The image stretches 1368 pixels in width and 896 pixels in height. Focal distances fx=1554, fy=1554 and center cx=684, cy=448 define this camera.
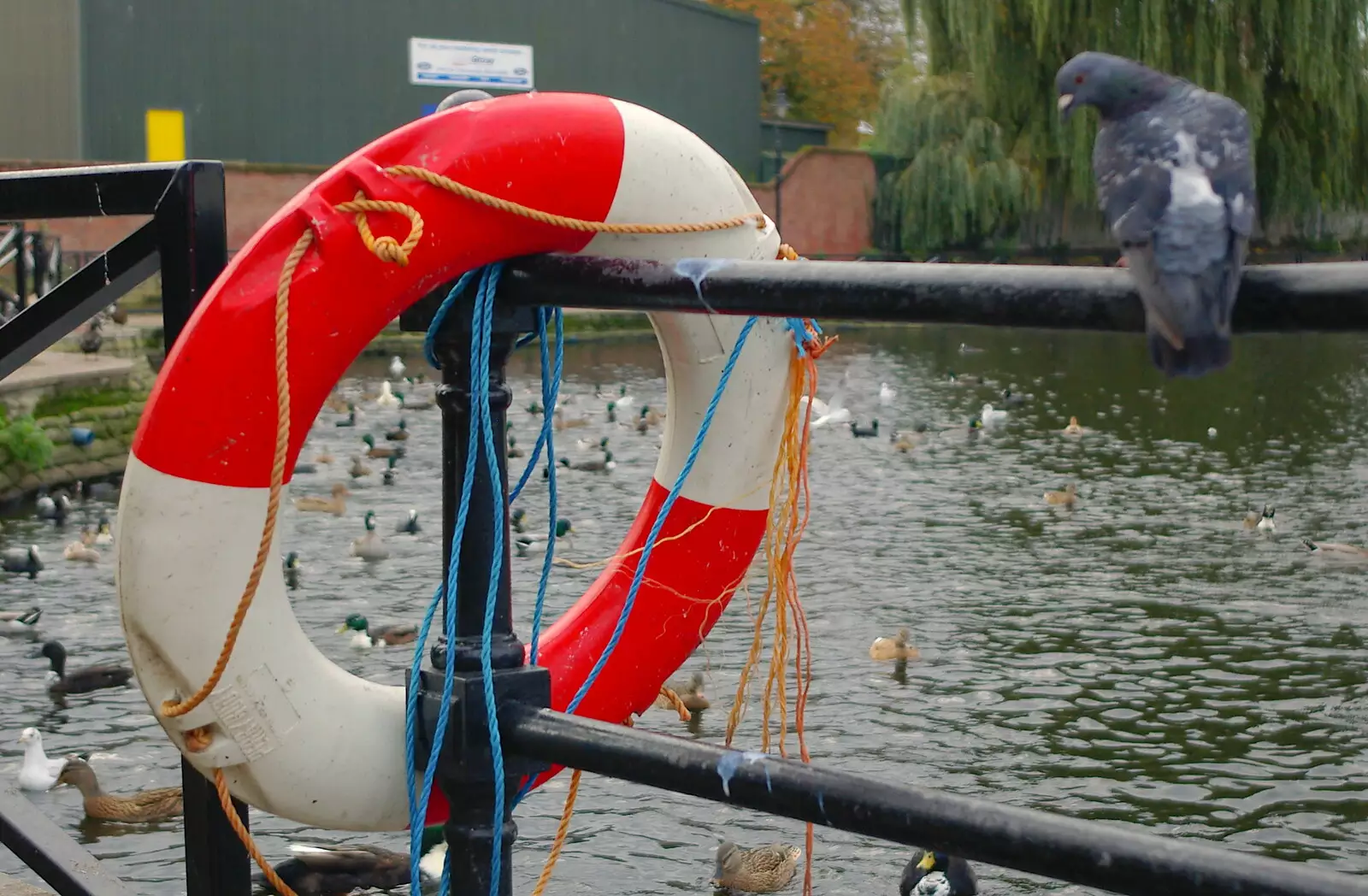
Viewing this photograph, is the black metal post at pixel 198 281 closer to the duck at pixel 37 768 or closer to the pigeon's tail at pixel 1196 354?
the pigeon's tail at pixel 1196 354

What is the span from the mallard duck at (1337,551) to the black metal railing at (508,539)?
824 centimetres

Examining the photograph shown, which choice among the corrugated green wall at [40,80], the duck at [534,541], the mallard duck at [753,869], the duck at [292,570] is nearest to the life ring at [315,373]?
the mallard duck at [753,869]

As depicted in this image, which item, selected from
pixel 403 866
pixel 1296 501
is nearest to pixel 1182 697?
pixel 403 866

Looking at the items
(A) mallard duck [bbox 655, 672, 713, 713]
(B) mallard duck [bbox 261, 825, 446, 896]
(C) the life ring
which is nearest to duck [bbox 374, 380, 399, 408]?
(A) mallard duck [bbox 655, 672, 713, 713]

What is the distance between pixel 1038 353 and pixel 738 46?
1768 cm

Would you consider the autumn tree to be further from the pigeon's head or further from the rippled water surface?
the pigeon's head

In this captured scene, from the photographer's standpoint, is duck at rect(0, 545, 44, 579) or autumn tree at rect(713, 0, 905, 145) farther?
autumn tree at rect(713, 0, 905, 145)

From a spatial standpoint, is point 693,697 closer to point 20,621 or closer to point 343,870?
point 343,870

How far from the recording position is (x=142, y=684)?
179 cm

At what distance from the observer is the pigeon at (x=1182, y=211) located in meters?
1.25

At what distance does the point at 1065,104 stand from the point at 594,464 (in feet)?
32.9

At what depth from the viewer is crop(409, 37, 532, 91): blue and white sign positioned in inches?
1243

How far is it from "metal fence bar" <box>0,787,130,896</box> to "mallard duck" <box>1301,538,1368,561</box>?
817cm

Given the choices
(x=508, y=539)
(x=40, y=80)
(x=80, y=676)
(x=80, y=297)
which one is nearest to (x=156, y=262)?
(x=80, y=297)
